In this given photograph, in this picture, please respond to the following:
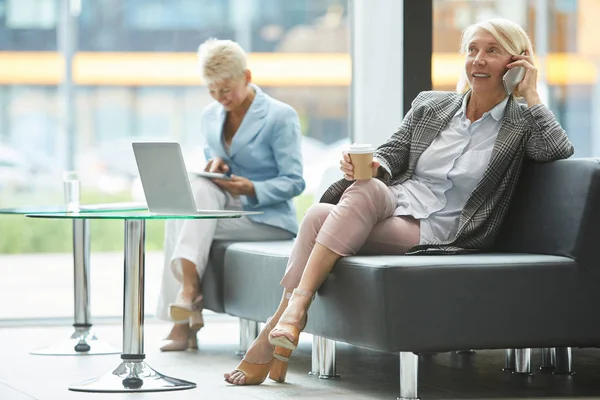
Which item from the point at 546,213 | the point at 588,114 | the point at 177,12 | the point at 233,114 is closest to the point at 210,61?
the point at 233,114

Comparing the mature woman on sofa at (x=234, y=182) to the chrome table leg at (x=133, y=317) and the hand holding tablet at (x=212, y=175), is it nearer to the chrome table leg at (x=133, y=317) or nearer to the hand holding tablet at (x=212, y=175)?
the hand holding tablet at (x=212, y=175)

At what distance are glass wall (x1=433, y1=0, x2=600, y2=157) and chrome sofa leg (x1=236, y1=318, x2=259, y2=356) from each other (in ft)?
6.46

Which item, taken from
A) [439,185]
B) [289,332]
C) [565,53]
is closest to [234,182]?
[439,185]

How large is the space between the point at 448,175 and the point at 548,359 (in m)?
0.85

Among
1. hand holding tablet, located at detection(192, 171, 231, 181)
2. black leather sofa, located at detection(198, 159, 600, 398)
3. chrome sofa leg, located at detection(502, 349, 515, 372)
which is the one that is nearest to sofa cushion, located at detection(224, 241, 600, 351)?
black leather sofa, located at detection(198, 159, 600, 398)

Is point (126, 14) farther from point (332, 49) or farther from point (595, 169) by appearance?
point (595, 169)

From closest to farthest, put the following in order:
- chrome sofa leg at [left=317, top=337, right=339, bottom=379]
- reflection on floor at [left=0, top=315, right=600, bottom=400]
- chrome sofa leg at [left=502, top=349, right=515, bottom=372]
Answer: reflection on floor at [left=0, top=315, right=600, bottom=400] → chrome sofa leg at [left=317, top=337, right=339, bottom=379] → chrome sofa leg at [left=502, top=349, right=515, bottom=372]

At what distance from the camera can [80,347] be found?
16.1 ft

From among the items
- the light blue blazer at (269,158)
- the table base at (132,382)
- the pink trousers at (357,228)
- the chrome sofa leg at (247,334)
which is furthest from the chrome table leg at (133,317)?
the light blue blazer at (269,158)

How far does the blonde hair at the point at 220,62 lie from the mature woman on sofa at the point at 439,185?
982 millimetres

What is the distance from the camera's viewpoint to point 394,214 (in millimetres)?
4078

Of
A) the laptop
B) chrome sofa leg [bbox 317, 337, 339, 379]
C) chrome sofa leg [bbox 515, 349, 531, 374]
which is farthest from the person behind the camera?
chrome sofa leg [bbox 515, 349, 531, 374]

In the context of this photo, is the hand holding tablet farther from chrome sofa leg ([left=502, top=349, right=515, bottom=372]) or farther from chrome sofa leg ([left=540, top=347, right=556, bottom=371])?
chrome sofa leg ([left=540, top=347, right=556, bottom=371])

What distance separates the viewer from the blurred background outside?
5988 mm
